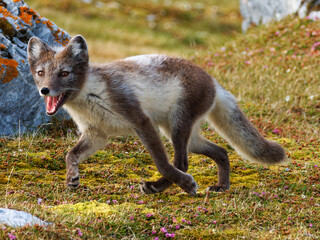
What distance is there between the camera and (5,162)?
5.12m

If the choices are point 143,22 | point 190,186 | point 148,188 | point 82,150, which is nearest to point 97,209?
point 148,188

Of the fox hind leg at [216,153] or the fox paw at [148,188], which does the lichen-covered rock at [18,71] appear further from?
the fox hind leg at [216,153]

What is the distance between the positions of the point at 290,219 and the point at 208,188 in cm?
103

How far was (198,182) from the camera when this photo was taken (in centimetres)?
532

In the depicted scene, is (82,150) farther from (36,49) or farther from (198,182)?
(198,182)

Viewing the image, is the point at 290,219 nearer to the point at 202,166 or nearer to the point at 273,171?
the point at 273,171

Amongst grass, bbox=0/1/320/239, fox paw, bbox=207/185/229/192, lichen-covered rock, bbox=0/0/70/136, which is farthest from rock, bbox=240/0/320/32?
fox paw, bbox=207/185/229/192

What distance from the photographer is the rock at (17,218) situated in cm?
331

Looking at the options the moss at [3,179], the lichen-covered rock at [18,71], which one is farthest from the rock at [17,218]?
the lichen-covered rock at [18,71]

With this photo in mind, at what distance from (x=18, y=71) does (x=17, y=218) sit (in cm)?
306

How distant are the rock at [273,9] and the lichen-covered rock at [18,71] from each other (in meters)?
6.71

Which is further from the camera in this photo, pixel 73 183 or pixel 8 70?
pixel 8 70

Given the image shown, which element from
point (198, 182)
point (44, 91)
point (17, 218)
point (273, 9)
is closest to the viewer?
point (17, 218)

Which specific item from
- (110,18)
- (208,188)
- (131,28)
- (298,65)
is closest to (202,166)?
(208,188)
